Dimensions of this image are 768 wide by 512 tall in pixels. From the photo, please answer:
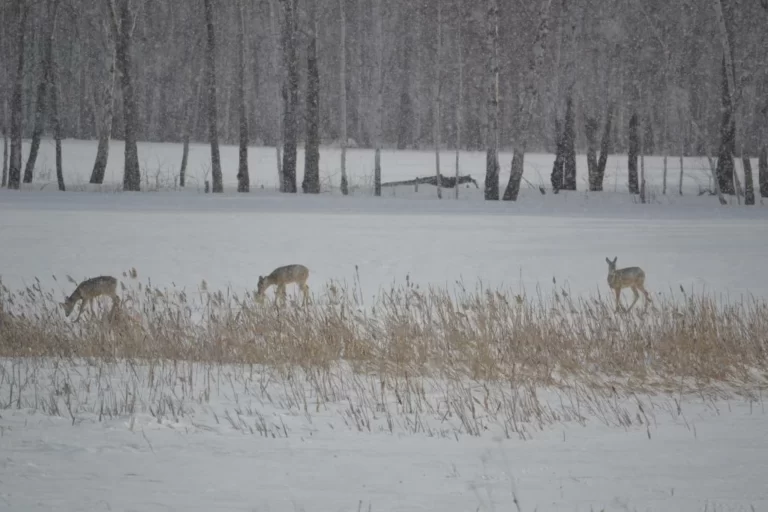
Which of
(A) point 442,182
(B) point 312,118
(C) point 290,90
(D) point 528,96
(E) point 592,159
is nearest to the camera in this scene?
(D) point 528,96

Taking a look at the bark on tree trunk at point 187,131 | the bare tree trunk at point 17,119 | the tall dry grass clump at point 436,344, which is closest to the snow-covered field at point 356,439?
the tall dry grass clump at point 436,344

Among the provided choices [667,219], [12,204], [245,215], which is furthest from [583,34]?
[12,204]

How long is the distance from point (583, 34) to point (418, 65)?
2249 cm

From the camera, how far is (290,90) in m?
25.3

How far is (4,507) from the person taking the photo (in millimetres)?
4676

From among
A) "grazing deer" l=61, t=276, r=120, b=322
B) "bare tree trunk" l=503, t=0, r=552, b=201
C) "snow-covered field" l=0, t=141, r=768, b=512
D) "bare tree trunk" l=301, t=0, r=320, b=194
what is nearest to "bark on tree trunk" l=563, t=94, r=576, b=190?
"bare tree trunk" l=503, t=0, r=552, b=201

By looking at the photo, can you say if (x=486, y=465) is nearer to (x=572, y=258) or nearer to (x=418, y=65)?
(x=572, y=258)

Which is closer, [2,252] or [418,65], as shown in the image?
[2,252]

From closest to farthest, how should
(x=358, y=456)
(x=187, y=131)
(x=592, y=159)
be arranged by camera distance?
(x=358, y=456) < (x=592, y=159) < (x=187, y=131)

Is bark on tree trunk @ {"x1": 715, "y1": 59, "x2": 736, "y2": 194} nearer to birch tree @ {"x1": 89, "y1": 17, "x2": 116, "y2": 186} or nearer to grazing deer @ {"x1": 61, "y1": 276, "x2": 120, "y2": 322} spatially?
birch tree @ {"x1": 89, "y1": 17, "x2": 116, "y2": 186}

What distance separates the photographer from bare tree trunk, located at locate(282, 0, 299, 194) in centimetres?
2539

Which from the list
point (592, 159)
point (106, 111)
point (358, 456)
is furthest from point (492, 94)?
point (358, 456)

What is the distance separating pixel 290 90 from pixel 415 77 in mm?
31357

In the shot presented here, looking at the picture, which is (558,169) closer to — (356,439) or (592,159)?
(592,159)
